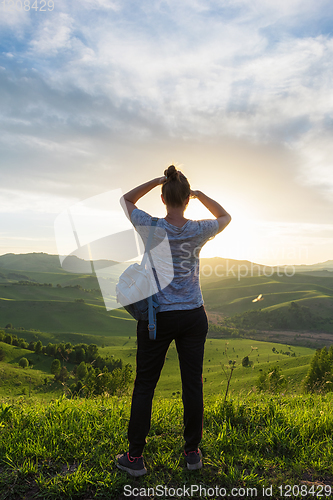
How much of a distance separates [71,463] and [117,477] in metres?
0.55

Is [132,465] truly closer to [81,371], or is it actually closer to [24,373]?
[81,371]

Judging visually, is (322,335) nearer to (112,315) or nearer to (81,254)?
(112,315)

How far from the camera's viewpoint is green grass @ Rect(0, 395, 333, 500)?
2.76 meters

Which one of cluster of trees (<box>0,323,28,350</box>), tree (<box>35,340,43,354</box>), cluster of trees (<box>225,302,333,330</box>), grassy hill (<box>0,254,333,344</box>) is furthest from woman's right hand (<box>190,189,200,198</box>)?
cluster of trees (<box>225,302,333,330</box>)

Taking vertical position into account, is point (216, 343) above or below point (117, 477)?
below

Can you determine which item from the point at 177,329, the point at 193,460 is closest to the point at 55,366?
the point at 193,460

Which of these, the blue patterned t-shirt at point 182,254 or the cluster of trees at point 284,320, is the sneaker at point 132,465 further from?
the cluster of trees at point 284,320

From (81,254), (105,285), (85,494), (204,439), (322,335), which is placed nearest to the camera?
(85,494)

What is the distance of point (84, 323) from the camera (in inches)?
5586

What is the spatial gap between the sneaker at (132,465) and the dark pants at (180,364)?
0.18ft

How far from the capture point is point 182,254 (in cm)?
303

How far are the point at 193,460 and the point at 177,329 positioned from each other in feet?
4.39

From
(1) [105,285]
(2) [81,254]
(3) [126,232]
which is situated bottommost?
(1) [105,285]

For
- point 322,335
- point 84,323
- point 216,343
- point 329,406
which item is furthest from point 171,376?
point 322,335
